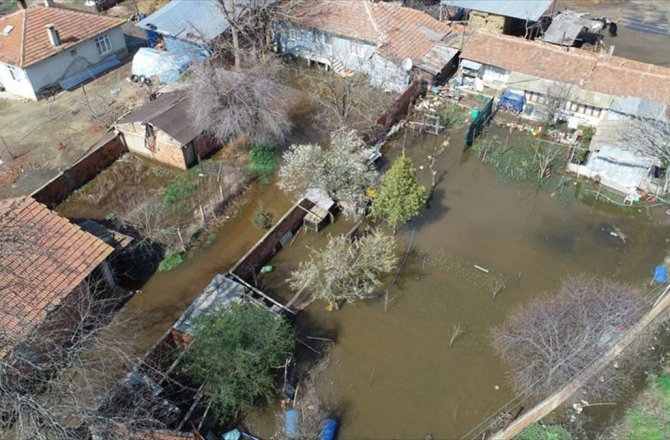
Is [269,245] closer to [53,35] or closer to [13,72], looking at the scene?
[53,35]

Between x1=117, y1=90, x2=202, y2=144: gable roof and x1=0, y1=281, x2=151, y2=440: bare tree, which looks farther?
x1=117, y1=90, x2=202, y2=144: gable roof

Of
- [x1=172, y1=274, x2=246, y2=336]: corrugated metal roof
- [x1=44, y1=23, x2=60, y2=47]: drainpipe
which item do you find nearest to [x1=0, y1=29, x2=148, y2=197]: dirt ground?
[x1=44, y1=23, x2=60, y2=47]: drainpipe

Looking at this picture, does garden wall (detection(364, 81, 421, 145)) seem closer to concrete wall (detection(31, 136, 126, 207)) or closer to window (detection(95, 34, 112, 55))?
concrete wall (detection(31, 136, 126, 207))

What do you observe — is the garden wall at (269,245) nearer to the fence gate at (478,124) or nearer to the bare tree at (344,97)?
the bare tree at (344,97)

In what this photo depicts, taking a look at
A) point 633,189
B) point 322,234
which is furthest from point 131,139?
point 633,189

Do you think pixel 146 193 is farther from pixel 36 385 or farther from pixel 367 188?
pixel 36 385
